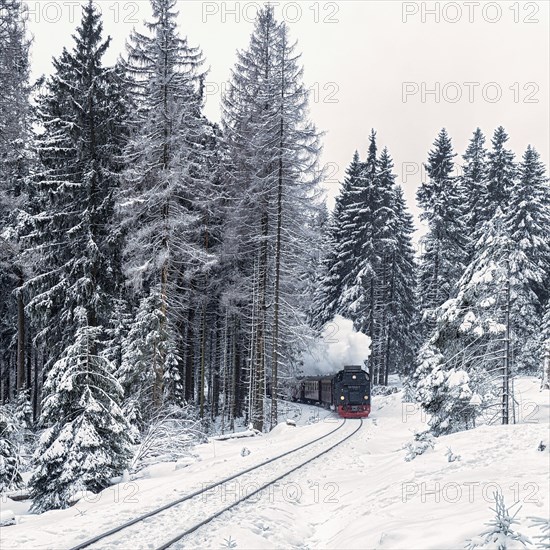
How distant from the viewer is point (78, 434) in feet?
38.5

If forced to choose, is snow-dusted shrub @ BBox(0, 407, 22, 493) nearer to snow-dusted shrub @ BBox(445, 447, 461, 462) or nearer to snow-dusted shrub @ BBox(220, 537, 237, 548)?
snow-dusted shrub @ BBox(220, 537, 237, 548)

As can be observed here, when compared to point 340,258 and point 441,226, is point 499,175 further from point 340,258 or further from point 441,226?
point 340,258

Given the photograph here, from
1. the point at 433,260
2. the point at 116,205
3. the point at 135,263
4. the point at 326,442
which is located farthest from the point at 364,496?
the point at 433,260

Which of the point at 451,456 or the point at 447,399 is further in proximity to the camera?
the point at 447,399

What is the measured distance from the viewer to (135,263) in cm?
1864

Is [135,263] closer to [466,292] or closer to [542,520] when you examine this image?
[466,292]

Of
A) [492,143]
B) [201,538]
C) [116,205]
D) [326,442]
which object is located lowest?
[326,442]

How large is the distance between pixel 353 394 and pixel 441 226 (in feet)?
48.6

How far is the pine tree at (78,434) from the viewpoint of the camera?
37.8 feet

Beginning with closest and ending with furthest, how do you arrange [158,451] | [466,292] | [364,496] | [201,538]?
1. [201,538]
2. [364,496]
3. [466,292]
4. [158,451]

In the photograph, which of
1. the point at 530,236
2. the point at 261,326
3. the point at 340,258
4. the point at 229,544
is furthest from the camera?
the point at 340,258

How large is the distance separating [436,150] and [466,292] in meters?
27.3

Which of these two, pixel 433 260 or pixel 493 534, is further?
pixel 433 260

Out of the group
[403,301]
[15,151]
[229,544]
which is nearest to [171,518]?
[229,544]
